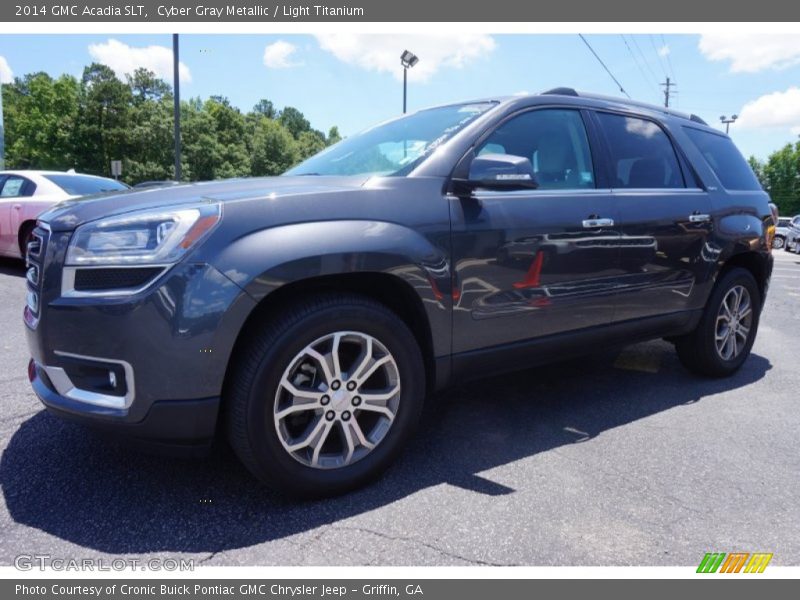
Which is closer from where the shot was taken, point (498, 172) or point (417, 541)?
point (417, 541)

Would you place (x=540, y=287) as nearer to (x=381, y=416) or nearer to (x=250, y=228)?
(x=381, y=416)

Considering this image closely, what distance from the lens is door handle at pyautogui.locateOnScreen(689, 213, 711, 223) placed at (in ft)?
11.9

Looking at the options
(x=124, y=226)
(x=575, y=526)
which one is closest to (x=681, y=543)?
(x=575, y=526)

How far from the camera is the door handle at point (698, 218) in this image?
3.62 metres

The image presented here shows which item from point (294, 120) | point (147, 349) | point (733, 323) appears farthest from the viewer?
point (294, 120)

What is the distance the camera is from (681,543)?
210cm

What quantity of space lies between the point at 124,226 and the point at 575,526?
6.71ft

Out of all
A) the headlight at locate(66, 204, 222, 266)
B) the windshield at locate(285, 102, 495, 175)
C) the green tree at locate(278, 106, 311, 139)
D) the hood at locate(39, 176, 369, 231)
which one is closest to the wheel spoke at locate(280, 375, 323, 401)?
the headlight at locate(66, 204, 222, 266)

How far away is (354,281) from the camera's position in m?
2.40

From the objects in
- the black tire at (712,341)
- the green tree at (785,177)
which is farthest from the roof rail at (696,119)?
the green tree at (785,177)

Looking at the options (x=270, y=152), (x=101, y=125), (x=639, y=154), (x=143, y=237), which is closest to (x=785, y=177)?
(x=270, y=152)

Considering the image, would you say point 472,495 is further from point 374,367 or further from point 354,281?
point 354,281

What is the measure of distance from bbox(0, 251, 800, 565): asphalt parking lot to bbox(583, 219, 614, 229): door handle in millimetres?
1129

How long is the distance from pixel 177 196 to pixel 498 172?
1.36 metres
